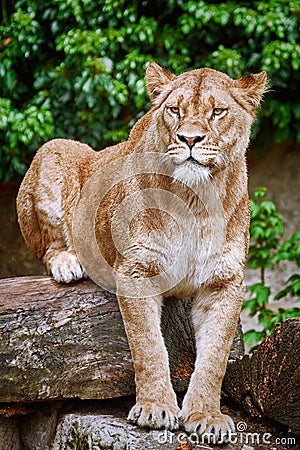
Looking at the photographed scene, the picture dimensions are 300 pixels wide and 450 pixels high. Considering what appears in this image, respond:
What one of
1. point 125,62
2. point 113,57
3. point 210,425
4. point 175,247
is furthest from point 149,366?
point 113,57

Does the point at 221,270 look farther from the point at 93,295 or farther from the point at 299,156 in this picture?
the point at 299,156

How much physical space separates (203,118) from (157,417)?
1460 mm

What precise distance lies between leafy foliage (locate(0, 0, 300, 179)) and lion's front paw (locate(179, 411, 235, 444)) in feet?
12.8

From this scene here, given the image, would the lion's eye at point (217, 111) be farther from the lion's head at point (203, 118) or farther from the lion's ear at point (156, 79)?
the lion's ear at point (156, 79)

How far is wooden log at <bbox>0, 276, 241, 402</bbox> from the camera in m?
4.04

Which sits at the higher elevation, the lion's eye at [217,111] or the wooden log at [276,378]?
the lion's eye at [217,111]

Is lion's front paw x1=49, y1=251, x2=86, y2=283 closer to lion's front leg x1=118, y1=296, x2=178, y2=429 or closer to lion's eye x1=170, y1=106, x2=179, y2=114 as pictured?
lion's front leg x1=118, y1=296, x2=178, y2=429

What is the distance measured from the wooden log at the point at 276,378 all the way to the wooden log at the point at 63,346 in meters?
0.48

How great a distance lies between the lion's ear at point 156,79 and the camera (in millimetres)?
3873

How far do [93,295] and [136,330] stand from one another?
594 millimetres

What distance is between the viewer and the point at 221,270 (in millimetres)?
3838

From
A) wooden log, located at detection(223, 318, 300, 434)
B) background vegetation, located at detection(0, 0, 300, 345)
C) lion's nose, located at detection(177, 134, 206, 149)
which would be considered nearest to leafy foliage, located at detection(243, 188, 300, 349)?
background vegetation, located at detection(0, 0, 300, 345)
